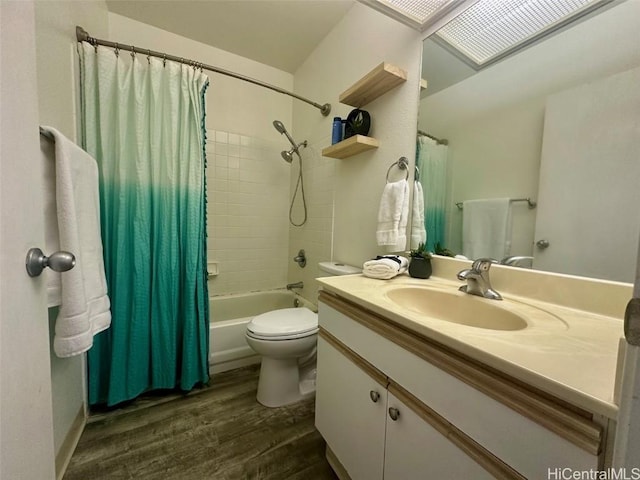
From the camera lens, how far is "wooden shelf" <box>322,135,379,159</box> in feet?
4.50

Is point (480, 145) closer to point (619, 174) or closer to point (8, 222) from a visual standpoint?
point (619, 174)

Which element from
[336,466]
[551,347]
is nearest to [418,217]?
[551,347]

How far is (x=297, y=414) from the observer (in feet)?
4.50

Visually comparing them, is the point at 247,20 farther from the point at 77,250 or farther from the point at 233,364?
the point at 233,364

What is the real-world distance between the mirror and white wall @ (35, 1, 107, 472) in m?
1.62

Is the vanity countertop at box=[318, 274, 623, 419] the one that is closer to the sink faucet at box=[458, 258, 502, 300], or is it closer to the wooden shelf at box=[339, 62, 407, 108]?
the sink faucet at box=[458, 258, 502, 300]

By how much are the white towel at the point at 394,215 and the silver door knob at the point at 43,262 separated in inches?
44.6

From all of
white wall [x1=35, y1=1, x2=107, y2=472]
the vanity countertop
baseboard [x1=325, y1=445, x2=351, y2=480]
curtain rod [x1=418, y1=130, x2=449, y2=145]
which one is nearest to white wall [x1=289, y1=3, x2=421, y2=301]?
curtain rod [x1=418, y1=130, x2=449, y2=145]

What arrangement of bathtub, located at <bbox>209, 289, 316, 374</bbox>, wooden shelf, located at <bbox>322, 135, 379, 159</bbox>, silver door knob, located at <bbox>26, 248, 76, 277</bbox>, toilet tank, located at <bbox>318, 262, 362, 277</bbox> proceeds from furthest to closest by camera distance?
bathtub, located at <bbox>209, 289, 316, 374</bbox>, toilet tank, located at <bbox>318, 262, 362, 277</bbox>, wooden shelf, located at <bbox>322, 135, 379, 159</bbox>, silver door knob, located at <bbox>26, 248, 76, 277</bbox>

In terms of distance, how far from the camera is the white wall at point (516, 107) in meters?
0.70

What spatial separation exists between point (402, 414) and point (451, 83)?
51.2 inches

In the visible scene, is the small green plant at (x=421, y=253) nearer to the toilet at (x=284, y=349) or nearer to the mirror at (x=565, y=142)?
the mirror at (x=565, y=142)

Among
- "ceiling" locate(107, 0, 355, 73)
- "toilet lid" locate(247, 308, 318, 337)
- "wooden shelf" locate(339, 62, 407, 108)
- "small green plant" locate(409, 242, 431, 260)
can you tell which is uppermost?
"ceiling" locate(107, 0, 355, 73)

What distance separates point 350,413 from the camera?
87 cm
